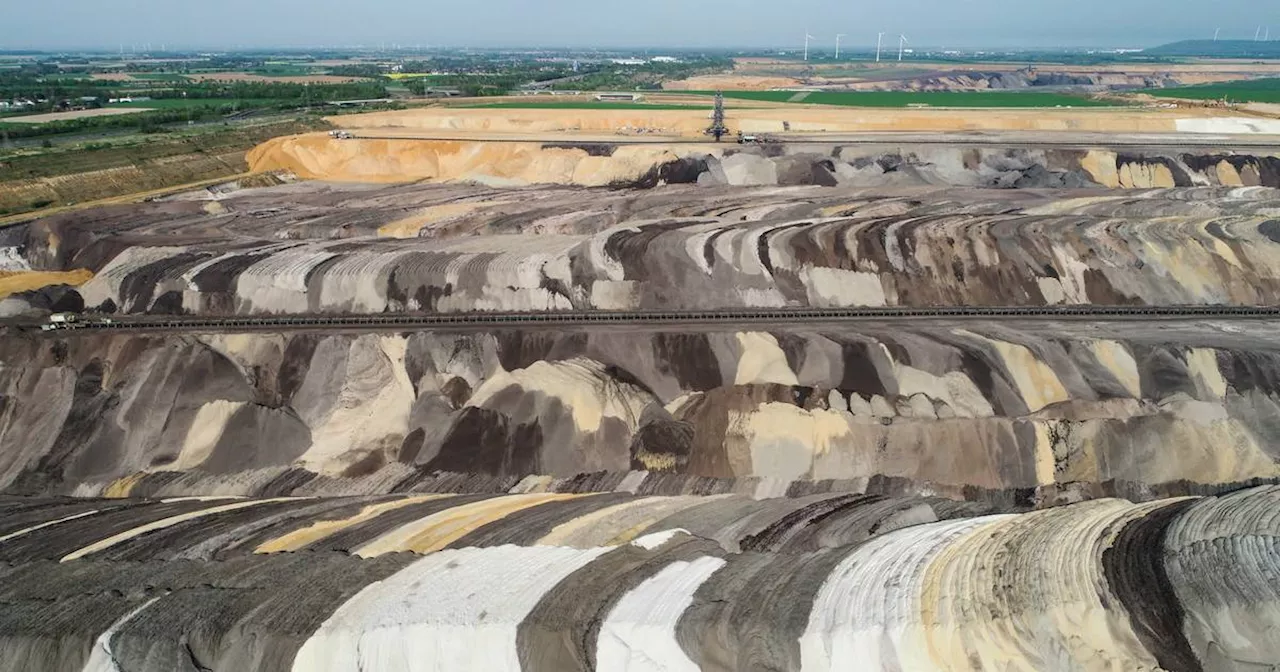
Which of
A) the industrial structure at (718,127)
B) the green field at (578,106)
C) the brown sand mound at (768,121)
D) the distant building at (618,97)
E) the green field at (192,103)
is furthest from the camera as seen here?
the distant building at (618,97)

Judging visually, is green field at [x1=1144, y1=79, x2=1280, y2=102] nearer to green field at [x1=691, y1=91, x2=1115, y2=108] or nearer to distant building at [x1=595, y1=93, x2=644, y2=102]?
green field at [x1=691, y1=91, x2=1115, y2=108]

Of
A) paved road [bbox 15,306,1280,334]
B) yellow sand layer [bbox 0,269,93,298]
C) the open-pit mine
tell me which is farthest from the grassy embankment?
paved road [bbox 15,306,1280,334]

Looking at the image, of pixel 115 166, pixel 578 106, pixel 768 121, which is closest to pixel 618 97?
pixel 578 106

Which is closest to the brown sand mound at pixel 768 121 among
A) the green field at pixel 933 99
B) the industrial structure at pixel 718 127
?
the industrial structure at pixel 718 127

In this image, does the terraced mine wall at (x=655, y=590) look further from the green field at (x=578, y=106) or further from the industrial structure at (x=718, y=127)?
the green field at (x=578, y=106)

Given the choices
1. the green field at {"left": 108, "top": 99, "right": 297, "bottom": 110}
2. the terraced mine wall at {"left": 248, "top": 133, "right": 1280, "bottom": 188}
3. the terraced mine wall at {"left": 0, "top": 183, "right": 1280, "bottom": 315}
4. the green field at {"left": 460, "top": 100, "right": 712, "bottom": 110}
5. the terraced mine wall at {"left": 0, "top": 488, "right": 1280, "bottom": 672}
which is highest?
the green field at {"left": 108, "top": 99, "right": 297, "bottom": 110}

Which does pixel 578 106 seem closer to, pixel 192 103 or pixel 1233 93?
pixel 192 103
